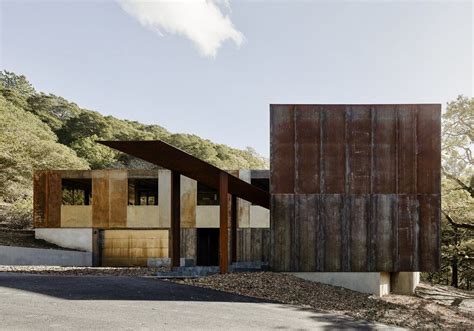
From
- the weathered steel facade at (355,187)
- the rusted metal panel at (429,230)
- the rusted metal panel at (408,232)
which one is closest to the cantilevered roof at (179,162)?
the weathered steel facade at (355,187)

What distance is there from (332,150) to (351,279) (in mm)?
4480

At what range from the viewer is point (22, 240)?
21.8 metres

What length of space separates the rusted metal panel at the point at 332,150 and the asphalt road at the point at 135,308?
5.78 metres

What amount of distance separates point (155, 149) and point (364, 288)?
8443 mm

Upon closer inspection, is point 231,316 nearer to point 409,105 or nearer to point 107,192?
point 409,105

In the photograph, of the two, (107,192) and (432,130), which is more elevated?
(432,130)

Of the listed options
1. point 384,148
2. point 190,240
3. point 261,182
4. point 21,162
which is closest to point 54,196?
point 21,162

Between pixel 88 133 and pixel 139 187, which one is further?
pixel 88 133

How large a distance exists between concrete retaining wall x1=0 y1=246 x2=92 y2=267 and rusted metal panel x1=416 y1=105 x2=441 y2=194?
16044mm

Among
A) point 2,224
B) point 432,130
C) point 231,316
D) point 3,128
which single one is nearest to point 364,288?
point 432,130

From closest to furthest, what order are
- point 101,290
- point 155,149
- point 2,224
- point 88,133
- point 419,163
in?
point 101,290
point 155,149
point 419,163
point 2,224
point 88,133

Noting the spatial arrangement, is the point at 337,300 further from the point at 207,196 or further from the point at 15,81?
the point at 15,81

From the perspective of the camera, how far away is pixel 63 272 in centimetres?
1417

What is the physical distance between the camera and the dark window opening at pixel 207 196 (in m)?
24.4
